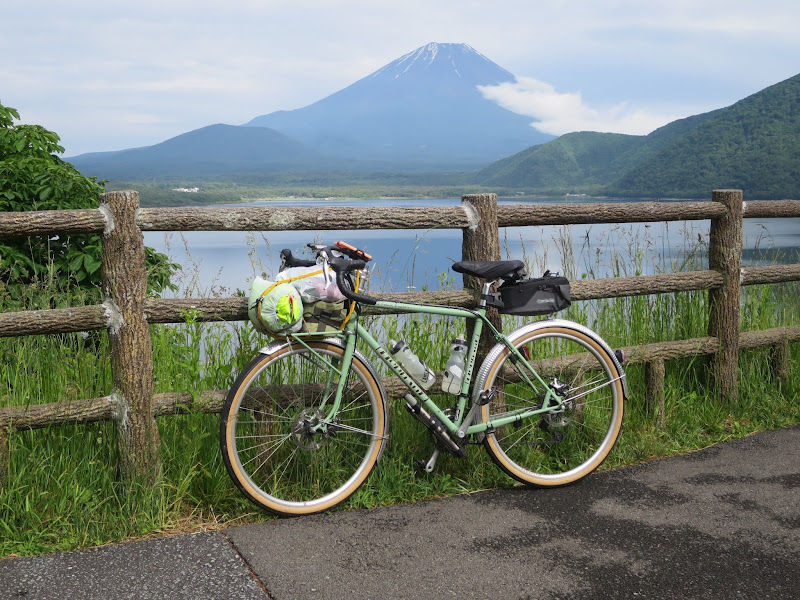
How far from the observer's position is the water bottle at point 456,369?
3.99 m

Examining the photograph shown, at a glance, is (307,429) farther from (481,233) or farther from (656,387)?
(656,387)

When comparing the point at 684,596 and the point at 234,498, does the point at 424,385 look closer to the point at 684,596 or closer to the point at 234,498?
the point at 234,498

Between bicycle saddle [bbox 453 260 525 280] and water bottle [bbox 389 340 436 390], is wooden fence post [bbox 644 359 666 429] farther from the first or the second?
water bottle [bbox 389 340 436 390]

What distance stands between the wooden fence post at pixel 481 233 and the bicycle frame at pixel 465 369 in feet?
0.60

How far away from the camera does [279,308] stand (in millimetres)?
3410

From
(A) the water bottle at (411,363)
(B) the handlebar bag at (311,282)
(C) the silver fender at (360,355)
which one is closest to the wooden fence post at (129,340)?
(C) the silver fender at (360,355)

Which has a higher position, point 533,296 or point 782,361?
point 533,296

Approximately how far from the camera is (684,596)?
9.75 ft

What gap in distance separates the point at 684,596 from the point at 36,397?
317 cm

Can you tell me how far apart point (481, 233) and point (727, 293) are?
2.17 metres

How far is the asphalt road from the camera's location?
9.93 ft

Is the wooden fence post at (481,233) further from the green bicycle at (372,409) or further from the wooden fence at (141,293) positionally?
the green bicycle at (372,409)

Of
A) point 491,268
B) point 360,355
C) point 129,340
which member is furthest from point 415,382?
point 129,340

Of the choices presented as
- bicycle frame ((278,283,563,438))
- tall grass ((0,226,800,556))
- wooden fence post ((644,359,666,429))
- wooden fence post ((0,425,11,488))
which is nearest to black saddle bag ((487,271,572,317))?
bicycle frame ((278,283,563,438))
